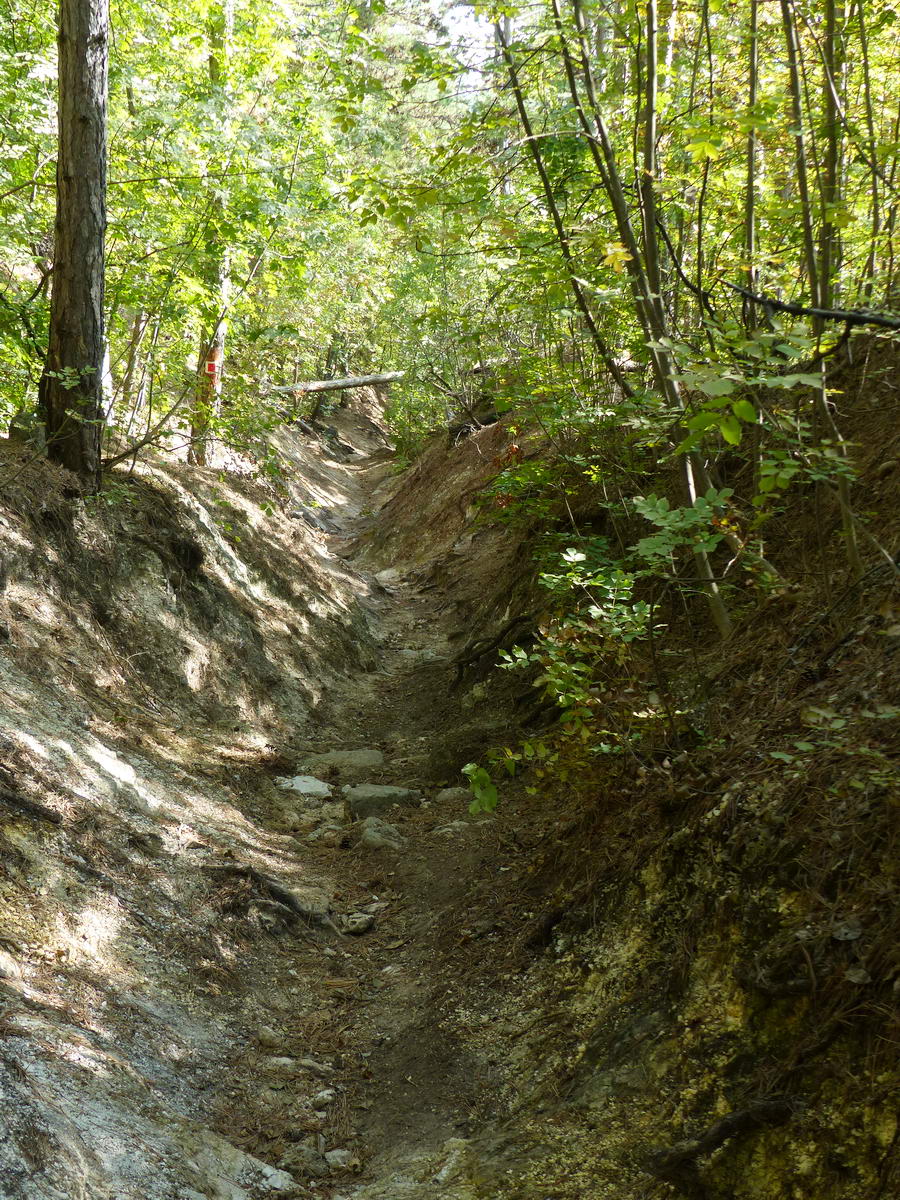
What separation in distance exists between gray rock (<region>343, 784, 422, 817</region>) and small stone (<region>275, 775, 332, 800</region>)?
0.63 feet

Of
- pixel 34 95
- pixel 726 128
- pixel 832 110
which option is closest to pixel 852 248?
pixel 832 110

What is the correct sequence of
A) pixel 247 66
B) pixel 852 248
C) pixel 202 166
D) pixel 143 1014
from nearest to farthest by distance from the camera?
1. pixel 143 1014
2. pixel 852 248
3. pixel 202 166
4. pixel 247 66

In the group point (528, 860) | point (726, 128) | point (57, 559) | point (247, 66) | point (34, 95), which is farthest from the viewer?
point (247, 66)

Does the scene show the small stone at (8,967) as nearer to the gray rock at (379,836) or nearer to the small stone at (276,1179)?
the small stone at (276,1179)

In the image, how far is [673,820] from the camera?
3854 millimetres

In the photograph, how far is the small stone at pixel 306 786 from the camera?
702 centimetres

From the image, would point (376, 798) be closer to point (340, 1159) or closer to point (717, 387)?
point (340, 1159)

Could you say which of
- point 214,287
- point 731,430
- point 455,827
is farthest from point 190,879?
point 214,287

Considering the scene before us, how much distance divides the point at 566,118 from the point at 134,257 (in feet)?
15.8

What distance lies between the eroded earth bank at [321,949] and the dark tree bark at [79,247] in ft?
1.67

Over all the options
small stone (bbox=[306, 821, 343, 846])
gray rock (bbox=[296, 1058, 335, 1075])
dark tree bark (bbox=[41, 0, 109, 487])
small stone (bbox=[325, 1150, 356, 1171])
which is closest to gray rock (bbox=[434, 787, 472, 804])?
small stone (bbox=[306, 821, 343, 846])

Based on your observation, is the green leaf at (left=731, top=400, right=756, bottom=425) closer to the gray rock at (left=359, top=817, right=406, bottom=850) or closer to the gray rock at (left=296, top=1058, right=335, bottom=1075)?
the gray rock at (left=296, top=1058, right=335, bottom=1075)

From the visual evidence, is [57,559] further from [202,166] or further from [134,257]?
[202,166]

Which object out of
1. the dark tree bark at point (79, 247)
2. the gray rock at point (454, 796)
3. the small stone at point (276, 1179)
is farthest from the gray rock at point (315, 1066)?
the dark tree bark at point (79, 247)
